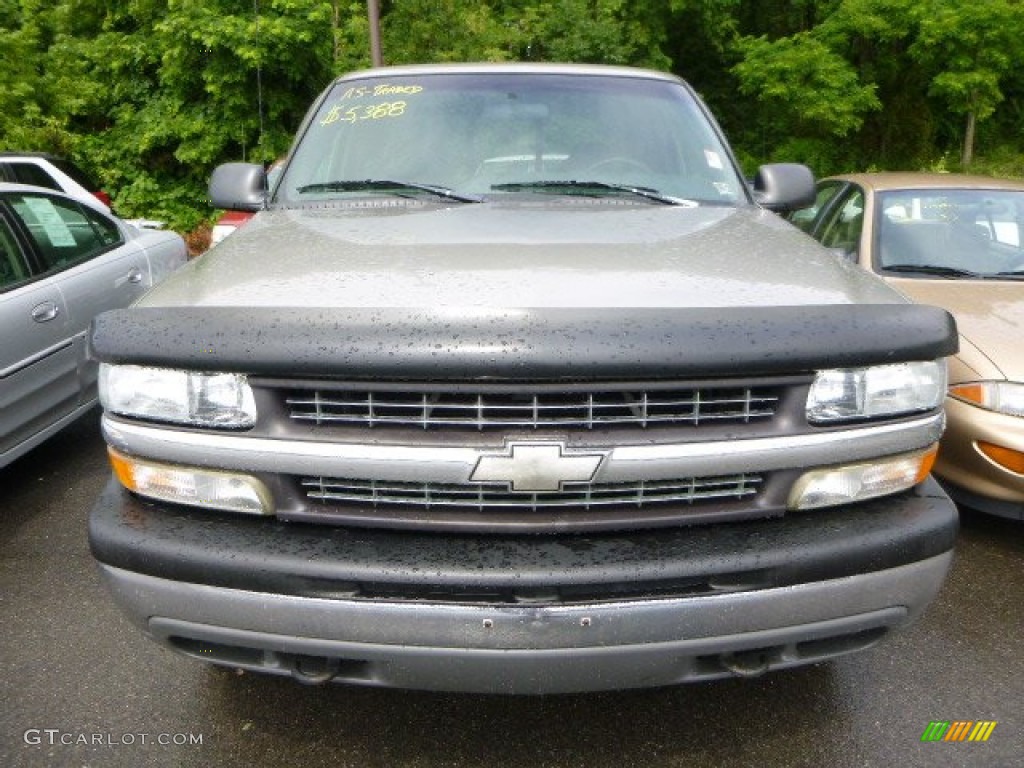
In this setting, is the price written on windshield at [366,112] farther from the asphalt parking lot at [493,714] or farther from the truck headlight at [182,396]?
the asphalt parking lot at [493,714]

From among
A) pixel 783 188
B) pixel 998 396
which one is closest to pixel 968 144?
pixel 998 396

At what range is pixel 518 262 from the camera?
2322 mm

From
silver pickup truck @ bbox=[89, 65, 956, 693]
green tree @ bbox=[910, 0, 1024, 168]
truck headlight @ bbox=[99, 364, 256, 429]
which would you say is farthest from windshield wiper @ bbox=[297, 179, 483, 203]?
green tree @ bbox=[910, 0, 1024, 168]

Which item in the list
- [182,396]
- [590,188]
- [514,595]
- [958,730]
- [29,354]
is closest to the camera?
[514,595]

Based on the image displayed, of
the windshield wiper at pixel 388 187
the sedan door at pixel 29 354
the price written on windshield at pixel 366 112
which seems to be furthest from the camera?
the sedan door at pixel 29 354

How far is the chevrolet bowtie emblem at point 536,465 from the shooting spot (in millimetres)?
1987

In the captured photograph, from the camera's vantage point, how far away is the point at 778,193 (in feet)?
11.8

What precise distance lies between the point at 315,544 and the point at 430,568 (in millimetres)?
280

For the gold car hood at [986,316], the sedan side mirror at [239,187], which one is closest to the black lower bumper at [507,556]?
the sedan side mirror at [239,187]

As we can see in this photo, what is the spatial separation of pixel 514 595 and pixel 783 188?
228 cm

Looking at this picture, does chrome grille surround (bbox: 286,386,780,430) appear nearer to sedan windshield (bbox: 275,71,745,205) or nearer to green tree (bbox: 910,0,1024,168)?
sedan windshield (bbox: 275,71,745,205)

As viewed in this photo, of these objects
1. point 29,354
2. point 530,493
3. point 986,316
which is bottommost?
point 29,354

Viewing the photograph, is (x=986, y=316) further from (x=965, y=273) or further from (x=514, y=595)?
(x=514, y=595)

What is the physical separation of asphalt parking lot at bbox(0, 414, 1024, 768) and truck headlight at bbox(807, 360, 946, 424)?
1041 mm
